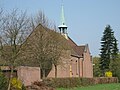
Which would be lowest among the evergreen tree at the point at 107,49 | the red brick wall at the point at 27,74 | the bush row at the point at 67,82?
the bush row at the point at 67,82

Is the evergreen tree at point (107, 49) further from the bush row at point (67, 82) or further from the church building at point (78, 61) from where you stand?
the bush row at point (67, 82)

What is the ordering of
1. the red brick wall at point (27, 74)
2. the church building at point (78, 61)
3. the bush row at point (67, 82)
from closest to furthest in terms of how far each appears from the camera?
the red brick wall at point (27, 74) < the bush row at point (67, 82) < the church building at point (78, 61)

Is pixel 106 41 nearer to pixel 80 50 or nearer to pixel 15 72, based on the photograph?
pixel 80 50

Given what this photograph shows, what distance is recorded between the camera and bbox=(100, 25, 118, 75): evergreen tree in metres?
87.9

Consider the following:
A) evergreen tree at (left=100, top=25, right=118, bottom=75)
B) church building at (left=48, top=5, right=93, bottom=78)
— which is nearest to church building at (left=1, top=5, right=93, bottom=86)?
church building at (left=48, top=5, right=93, bottom=78)

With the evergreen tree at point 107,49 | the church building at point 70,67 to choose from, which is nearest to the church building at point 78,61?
the church building at point 70,67

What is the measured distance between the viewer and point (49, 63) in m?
51.6

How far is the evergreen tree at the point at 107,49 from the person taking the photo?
3460 inches

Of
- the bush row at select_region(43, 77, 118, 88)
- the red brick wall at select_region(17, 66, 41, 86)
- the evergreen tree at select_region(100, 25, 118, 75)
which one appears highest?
the evergreen tree at select_region(100, 25, 118, 75)

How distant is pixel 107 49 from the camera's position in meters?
89.5

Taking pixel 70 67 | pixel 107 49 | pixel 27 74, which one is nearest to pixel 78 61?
pixel 70 67

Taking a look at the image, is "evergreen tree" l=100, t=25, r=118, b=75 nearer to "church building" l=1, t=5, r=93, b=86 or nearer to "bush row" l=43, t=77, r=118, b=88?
"church building" l=1, t=5, r=93, b=86

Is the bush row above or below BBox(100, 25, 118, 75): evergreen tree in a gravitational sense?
below

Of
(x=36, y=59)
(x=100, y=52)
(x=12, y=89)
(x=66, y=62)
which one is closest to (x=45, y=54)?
(x=36, y=59)
